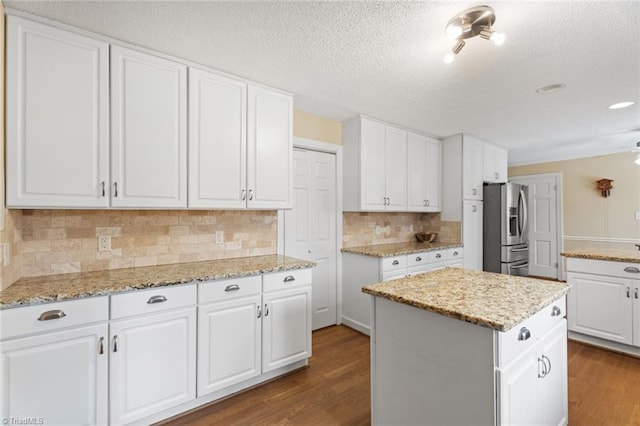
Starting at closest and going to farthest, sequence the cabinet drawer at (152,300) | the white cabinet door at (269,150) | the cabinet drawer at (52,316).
A: the cabinet drawer at (52,316) < the cabinet drawer at (152,300) < the white cabinet door at (269,150)

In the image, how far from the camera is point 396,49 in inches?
75.4

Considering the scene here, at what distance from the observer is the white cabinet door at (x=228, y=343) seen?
1938 mm

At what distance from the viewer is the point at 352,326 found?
3.38m

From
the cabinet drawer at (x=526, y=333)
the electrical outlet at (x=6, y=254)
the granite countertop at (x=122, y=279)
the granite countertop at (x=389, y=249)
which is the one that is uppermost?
the electrical outlet at (x=6, y=254)

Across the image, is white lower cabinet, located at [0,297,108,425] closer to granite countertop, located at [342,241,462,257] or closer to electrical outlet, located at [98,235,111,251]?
electrical outlet, located at [98,235,111,251]

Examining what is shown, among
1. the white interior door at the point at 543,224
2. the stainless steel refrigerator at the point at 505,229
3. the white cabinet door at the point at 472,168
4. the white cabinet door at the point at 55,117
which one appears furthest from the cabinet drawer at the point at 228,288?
the white interior door at the point at 543,224

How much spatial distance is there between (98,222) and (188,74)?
1.22 metres

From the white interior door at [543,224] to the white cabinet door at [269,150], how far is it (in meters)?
5.58

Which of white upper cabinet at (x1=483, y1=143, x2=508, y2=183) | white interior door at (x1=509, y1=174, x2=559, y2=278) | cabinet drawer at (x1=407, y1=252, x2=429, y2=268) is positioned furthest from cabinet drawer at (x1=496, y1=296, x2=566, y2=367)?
white interior door at (x1=509, y1=174, x2=559, y2=278)

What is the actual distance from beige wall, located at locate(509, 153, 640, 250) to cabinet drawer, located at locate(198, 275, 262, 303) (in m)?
6.08

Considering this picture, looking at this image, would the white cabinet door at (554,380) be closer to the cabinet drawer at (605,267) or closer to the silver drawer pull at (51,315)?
the cabinet drawer at (605,267)


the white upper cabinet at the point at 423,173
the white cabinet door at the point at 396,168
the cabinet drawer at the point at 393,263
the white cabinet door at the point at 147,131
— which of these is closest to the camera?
the white cabinet door at the point at 147,131

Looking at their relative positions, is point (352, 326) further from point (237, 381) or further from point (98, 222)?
point (98, 222)

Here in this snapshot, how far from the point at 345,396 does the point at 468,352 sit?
1234mm
